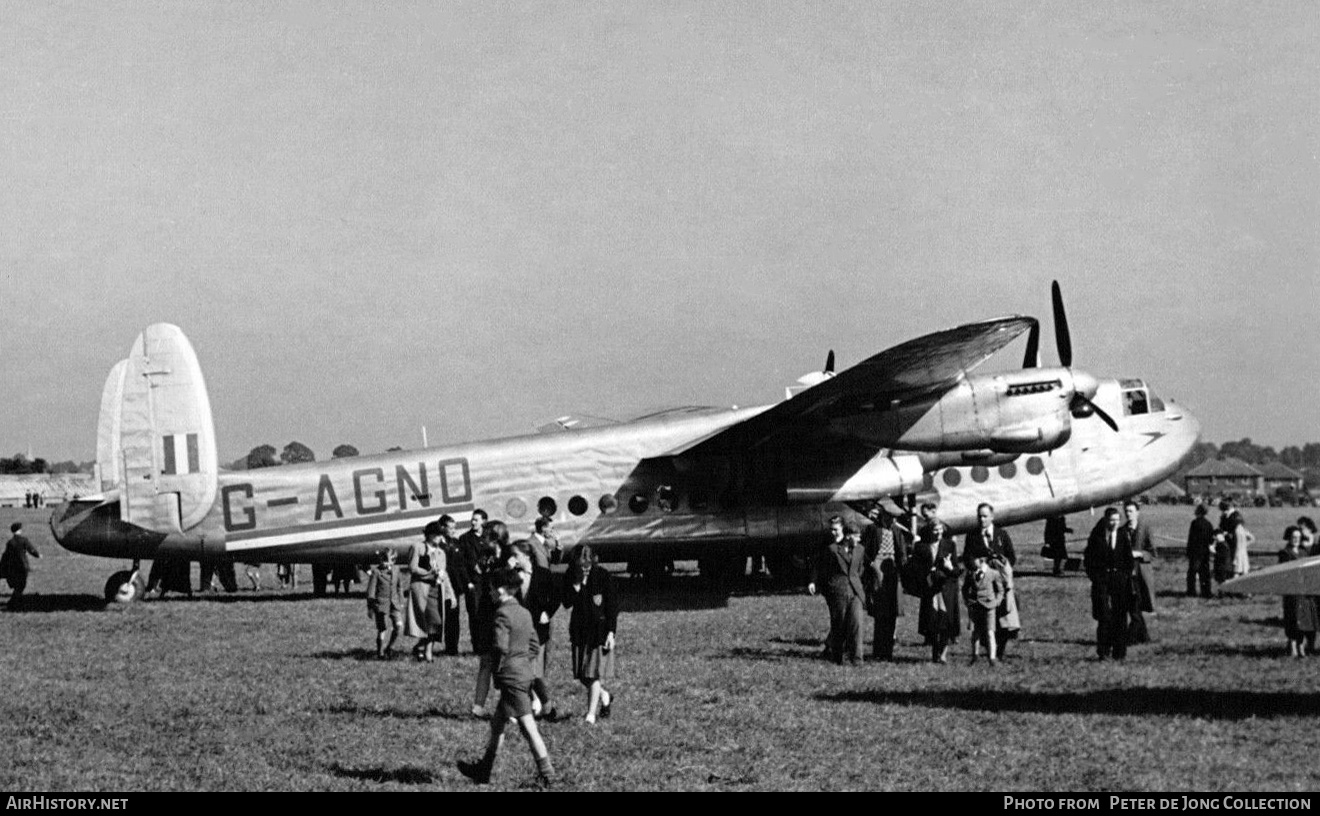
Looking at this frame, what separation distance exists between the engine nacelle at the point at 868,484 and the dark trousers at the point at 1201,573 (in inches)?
158

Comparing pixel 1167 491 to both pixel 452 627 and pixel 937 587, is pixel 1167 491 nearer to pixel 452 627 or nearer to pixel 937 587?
pixel 937 587

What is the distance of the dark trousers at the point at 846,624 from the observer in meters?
12.1

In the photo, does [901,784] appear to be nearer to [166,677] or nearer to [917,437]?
→ [166,677]

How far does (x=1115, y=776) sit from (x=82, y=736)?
7196 mm

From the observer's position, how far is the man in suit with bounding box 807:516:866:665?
1211 centimetres

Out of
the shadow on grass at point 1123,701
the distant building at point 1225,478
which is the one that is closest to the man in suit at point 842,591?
the shadow on grass at point 1123,701

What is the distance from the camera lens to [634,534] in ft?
60.6

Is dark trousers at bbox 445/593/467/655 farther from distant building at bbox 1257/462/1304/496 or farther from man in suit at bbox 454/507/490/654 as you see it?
distant building at bbox 1257/462/1304/496

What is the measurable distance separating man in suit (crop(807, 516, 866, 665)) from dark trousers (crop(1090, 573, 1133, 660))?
225cm

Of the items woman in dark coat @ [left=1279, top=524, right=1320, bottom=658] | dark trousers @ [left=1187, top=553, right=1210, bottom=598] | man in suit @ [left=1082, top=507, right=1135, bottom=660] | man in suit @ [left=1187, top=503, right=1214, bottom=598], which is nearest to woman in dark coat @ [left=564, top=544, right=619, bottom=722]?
man in suit @ [left=1082, top=507, right=1135, bottom=660]

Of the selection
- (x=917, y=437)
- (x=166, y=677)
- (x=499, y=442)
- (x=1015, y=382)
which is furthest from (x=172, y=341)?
(x=1015, y=382)

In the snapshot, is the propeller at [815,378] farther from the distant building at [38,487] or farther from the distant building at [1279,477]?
the distant building at [1279,477]

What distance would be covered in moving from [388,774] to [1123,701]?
5.68 m

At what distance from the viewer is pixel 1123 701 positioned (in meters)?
9.66
